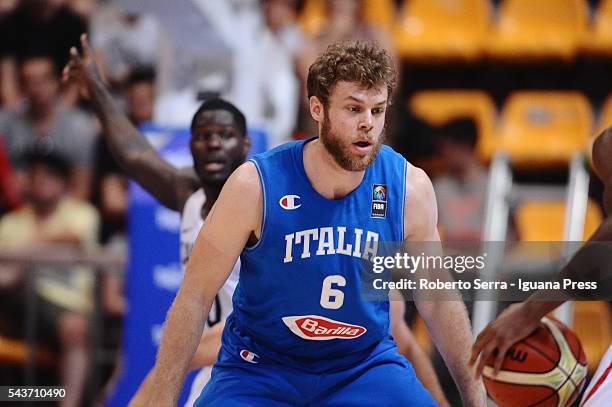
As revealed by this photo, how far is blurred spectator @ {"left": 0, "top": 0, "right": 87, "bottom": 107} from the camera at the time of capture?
285 inches

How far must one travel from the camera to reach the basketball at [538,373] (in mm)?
3930

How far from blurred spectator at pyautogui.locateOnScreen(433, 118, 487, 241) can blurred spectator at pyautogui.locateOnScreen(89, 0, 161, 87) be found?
6.82 ft

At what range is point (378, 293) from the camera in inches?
147

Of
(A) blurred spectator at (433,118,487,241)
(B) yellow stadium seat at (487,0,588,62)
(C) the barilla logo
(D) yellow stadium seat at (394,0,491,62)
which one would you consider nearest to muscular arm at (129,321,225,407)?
(C) the barilla logo

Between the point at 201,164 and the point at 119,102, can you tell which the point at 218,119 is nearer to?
the point at 201,164

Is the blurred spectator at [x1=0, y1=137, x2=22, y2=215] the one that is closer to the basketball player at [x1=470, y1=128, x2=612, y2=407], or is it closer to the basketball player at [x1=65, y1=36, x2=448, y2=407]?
the basketball player at [x1=65, y1=36, x2=448, y2=407]

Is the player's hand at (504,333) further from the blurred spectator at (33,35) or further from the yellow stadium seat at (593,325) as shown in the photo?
the blurred spectator at (33,35)

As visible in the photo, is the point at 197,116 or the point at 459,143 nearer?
the point at 197,116

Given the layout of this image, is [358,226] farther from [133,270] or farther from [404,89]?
[404,89]

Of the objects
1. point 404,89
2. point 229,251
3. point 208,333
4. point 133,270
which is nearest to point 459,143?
point 404,89

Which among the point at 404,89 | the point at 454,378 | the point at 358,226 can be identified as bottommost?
the point at 454,378

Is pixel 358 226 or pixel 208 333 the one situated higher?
pixel 358 226

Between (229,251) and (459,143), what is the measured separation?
356cm

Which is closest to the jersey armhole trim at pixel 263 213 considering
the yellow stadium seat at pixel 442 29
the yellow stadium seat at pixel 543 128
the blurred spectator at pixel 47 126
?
the blurred spectator at pixel 47 126
